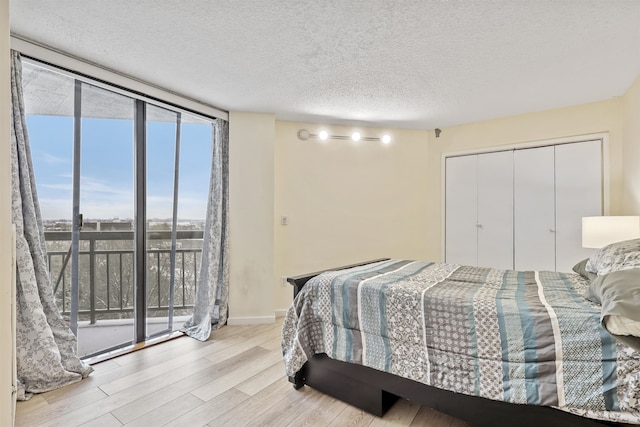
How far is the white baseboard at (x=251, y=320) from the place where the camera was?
3.29 m

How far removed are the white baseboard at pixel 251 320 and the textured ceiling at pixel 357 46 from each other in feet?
7.46

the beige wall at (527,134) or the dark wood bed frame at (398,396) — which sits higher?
the beige wall at (527,134)

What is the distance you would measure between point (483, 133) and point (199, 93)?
323 cm

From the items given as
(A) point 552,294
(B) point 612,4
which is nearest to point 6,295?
(A) point 552,294

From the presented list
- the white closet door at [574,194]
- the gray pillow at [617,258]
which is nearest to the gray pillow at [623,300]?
the gray pillow at [617,258]

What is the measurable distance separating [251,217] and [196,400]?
5.98 ft

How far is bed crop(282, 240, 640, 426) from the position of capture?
4.17ft

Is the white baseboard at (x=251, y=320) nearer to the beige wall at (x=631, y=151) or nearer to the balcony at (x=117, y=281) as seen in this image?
the balcony at (x=117, y=281)

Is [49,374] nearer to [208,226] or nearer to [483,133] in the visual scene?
[208,226]

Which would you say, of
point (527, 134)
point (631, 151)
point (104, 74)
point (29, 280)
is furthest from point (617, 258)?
point (104, 74)

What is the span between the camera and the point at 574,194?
3.18 meters

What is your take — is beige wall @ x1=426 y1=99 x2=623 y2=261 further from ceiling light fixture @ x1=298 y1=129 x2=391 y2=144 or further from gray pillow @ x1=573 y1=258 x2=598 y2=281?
gray pillow @ x1=573 y1=258 x2=598 y2=281

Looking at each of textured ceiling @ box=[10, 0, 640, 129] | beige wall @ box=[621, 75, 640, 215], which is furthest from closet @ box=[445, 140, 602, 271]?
textured ceiling @ box=[10, 0, 640, 129]

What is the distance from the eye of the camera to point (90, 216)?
2.42 metres
